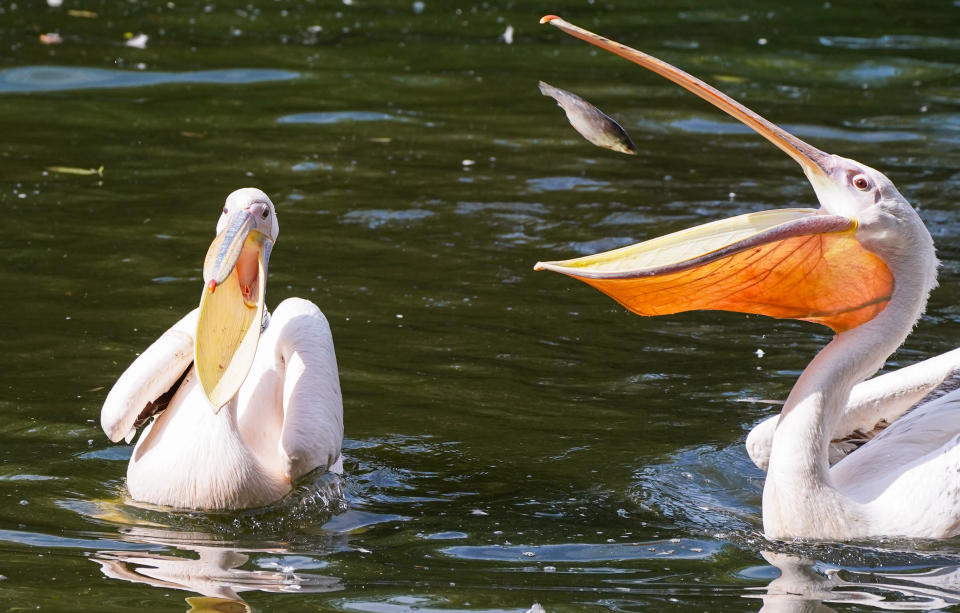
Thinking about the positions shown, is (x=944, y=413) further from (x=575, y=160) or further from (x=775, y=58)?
(x=775, y=58)

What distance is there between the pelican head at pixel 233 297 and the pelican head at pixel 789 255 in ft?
2.96

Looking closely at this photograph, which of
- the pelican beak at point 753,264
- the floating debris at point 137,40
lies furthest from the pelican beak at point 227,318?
the floating debris at point 137,40

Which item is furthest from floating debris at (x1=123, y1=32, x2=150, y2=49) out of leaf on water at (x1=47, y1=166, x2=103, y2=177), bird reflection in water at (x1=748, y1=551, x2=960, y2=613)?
bird reflection in water at (x1=748, y1=551, x2=960, y2=613)

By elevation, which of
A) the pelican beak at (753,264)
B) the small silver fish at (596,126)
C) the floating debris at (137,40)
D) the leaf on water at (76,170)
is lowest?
the leaf on water at (76,170)

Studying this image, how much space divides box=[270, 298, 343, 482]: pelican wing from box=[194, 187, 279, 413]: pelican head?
23cm

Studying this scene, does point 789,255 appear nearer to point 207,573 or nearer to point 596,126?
point 596,126

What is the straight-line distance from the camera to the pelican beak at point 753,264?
11.7ft

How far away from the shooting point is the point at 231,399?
388cm

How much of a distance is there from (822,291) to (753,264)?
227mm

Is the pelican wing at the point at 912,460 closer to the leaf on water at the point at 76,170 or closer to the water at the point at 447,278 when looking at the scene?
the water at the point at 447,278

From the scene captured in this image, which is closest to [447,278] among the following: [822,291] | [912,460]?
[822,291]

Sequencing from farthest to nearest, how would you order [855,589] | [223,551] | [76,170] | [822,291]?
[76,170]
[822,291]
[223,551]
[855,589]

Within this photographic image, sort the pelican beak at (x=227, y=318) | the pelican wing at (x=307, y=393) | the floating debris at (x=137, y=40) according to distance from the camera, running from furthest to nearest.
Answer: the floating debris at (x=137, y=40), the pelican wing at (x=307, y=393), the pelican beak at (x=227, y=318)

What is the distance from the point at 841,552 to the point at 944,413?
564 mm
